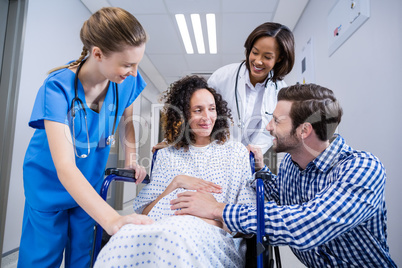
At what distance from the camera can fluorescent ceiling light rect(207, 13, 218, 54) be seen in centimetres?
315

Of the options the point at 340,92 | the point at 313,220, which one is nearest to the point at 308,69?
the point at 340,92

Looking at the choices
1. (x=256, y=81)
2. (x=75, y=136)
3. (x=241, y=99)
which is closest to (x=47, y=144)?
(x=75, y=136)

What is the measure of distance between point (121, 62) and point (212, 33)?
2.83m

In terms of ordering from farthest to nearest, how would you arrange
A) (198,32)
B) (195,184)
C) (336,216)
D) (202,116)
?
(198,32) → (202,116) → (195,184) → (336,216)

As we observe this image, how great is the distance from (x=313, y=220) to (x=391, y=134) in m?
0.90

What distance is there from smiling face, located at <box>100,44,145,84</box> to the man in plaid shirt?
0.49 meters

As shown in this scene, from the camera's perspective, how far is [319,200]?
32.8 inches

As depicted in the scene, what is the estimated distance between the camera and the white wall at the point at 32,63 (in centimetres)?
195

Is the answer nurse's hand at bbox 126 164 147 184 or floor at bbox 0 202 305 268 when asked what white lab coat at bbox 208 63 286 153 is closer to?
nurse's hand at bbox 126 164 147 184

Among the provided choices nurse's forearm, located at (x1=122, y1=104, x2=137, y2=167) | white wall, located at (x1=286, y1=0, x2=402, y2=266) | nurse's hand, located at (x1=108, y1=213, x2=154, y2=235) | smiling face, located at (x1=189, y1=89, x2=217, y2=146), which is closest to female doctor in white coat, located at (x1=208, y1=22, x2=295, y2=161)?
smiling face, located at (x1=189, y1=89, x2=217, y2=146)

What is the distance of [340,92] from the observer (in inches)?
79.0

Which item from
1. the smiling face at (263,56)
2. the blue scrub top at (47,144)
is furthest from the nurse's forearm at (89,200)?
the smiling face at (263,56)

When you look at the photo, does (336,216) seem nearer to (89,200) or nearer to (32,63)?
(89,200)

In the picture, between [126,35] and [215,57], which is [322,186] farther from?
[215,57]
